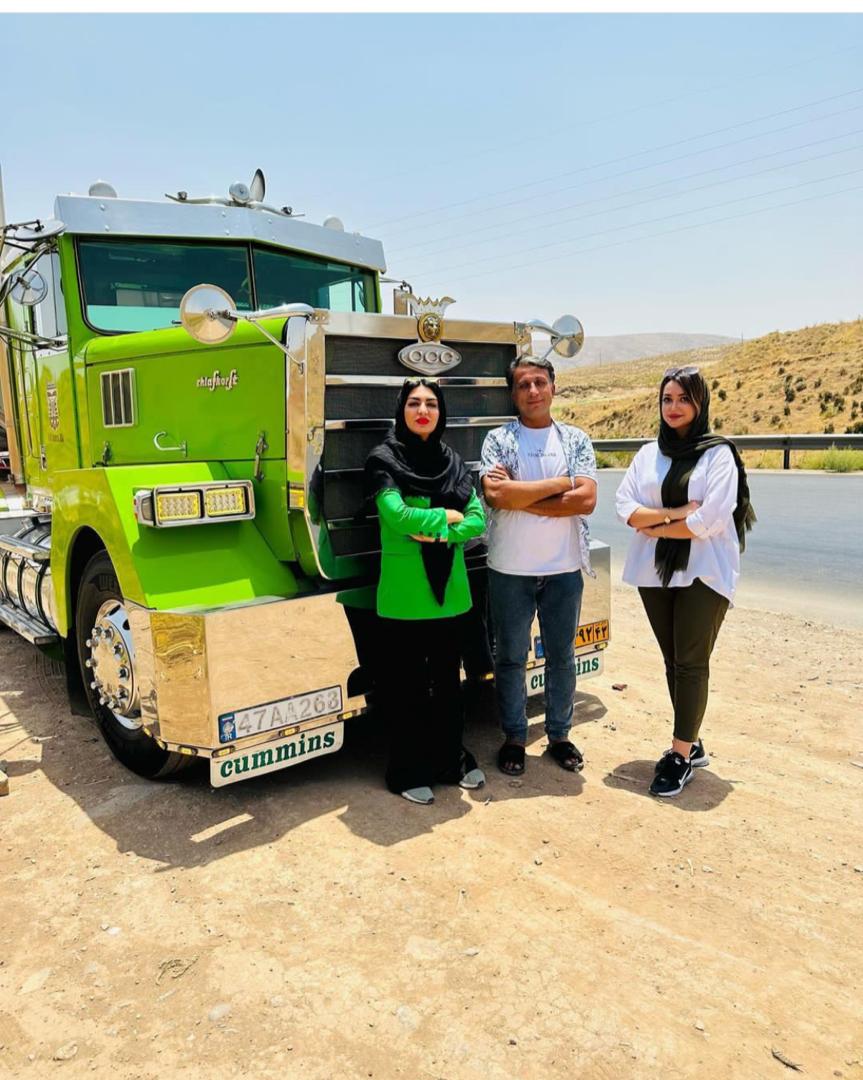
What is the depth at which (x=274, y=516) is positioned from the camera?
404 centimetres

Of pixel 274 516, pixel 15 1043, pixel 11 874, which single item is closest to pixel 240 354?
pixel 274 516

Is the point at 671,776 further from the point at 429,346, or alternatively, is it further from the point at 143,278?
the point at 143,278

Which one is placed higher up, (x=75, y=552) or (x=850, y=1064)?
(x=75, y=552)

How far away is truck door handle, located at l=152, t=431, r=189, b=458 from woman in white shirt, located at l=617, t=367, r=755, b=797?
2.25m

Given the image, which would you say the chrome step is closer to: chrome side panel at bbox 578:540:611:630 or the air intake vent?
the air intake vent

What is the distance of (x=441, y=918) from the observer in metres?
3.07

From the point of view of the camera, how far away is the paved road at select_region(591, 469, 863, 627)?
780cm

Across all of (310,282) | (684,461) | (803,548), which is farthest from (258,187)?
(803,548)

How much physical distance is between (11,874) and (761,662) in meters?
4.84

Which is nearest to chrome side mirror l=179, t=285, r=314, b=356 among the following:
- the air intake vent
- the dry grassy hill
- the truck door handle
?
the truck door handle

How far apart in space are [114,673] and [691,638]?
275 cm

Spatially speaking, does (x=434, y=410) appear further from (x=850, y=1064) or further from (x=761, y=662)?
(x=761, y=662)

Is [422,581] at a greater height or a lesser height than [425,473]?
lesser

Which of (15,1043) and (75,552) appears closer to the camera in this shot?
(15,1043)
